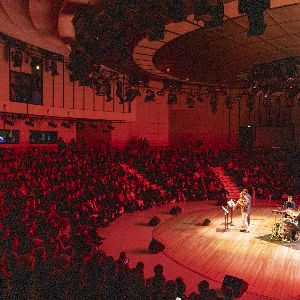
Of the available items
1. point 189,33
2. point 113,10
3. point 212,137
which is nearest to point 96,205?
point 189,33

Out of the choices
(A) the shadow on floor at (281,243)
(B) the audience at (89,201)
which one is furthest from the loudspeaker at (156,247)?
(A) the shadow on floor at (281,243)

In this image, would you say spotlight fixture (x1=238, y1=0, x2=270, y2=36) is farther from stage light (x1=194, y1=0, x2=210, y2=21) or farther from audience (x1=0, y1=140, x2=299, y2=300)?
audience (x1=0, y1=140, x2=299, y2=300)

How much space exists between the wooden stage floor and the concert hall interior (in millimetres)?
58

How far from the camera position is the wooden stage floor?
28.9ft

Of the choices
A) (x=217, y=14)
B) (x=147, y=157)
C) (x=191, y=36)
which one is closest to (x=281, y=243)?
(x=191, y=36)

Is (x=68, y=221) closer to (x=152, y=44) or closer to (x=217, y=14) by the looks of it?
(x=152, y=44)

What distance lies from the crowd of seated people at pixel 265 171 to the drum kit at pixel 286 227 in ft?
26.8

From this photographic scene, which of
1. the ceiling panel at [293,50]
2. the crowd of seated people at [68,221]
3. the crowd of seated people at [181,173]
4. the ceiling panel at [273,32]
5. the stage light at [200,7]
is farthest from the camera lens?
the crowd of seated people at [181,173]

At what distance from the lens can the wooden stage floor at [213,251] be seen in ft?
28.9

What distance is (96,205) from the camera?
47.8 feet

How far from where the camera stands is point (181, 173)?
67.8 feet

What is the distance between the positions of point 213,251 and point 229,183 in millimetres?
11329

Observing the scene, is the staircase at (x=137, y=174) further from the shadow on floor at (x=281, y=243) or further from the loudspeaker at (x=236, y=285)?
the loudspeaker at (x=236, y=285)

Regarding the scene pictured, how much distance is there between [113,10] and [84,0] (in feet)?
5.29
